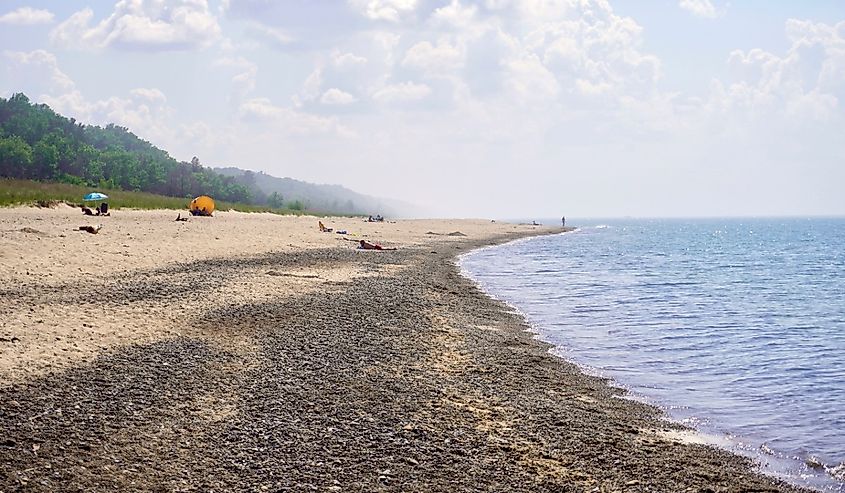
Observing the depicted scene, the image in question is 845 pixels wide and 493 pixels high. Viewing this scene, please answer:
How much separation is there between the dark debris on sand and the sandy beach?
0.03m

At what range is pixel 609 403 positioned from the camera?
1214 centimetres

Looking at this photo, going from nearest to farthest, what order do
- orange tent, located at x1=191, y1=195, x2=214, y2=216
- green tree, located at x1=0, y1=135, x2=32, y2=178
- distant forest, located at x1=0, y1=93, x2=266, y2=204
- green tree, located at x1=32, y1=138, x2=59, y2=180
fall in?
orange tent, located at x1=191, y1=195, x2=214, y2=216, green tree, located at x1=0, y1=135, x2=32, y2=178, distant forest, located at x1=0, y1=93, x2=266, y2=204, green tree, located at x1=32, y1=138, x2=59, y2=180

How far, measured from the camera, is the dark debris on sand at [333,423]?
25.3 ft

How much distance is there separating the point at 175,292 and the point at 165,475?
39.0 ft

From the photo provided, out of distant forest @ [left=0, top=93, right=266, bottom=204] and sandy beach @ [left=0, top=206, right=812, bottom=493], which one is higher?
distant forest @ [left=0, top=93, right=266, bottom=204]

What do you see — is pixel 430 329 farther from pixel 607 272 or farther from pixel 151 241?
pixel 607 272

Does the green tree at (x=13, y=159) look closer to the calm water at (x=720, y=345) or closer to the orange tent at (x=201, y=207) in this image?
the orange tent at (x=201, y=207)

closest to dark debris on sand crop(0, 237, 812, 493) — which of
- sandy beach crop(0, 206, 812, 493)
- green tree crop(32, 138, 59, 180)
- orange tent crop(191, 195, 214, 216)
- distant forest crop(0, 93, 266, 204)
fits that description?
sandy beach crop(0, 206, 812, 493)

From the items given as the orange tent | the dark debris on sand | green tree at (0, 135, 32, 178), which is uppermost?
green tree at (0, 135, 32, 178)

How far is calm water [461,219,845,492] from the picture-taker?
11172 millimetres

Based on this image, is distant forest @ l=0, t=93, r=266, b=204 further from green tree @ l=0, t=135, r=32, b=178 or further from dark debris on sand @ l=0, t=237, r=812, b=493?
dark debris on sand @ l=0, t=237, r=812, b=493

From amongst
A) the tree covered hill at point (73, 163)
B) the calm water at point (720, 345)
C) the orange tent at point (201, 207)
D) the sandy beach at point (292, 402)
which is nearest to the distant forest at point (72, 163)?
the tree covered hill at point (73, 163)

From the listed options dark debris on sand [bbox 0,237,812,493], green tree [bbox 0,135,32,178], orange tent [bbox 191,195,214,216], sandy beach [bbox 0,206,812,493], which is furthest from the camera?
green tree [bbox 0,135,32,178]

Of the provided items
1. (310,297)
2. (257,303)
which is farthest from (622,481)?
(310,297)
